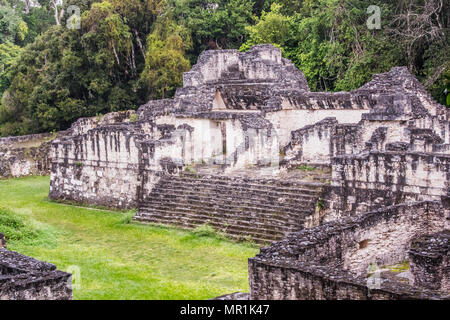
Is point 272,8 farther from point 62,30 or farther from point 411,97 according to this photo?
point 411,97

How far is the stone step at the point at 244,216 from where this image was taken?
15.3 meters

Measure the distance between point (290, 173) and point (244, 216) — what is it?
2.40 metres

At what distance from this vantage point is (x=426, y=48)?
25.8m

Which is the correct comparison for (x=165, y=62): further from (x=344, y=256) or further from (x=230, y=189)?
(x=344, y=256)

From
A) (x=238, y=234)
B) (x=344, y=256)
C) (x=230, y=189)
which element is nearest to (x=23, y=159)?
(x=230, y=189)

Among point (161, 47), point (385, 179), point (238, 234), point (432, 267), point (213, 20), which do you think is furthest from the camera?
point (213, 20)

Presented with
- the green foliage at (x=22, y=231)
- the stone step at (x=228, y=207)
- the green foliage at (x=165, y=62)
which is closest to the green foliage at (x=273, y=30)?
the green foliage at (x=165, y=62)

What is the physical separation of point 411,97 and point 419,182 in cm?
597

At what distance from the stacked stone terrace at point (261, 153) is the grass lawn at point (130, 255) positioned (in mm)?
863

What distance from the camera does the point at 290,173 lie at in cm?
1783

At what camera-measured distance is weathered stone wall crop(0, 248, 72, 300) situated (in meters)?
8.37

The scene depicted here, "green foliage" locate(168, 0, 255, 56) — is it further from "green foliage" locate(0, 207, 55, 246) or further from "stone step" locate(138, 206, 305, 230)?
"green foliage" locate(0, 207, 55, 246)

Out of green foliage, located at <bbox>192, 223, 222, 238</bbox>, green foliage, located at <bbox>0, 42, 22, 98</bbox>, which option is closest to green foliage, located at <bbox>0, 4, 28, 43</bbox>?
green foliage, located at <bbox>0, 42, 22, 98</bbox>
